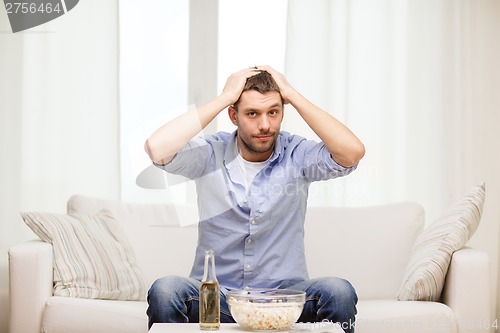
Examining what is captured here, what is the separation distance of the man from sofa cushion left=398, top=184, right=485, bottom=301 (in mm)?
613

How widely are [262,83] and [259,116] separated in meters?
0.12

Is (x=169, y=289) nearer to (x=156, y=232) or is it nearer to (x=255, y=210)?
(x=255, y=210)

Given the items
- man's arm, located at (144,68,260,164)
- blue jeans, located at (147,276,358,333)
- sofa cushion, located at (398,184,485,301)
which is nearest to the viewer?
blue jeans, located at (147,276,358,333)

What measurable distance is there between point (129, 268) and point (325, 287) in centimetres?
110

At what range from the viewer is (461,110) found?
172 inches

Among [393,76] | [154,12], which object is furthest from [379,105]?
[154,12]

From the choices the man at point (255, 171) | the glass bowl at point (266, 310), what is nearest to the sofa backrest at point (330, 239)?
the man at point (255, 171)

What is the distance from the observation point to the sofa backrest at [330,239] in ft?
11.0

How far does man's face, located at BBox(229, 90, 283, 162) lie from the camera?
2635 mm

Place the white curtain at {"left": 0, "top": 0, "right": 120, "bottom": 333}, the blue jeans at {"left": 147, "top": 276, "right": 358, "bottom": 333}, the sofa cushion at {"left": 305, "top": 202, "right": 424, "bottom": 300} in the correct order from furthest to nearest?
1. the white curtain at {"left": 0, "top": 0, "right": 120, "bottom": 333}
2. the sofa cushion at {"left": 305, "top": 202, "right": 424, "bottom": 300}
3. the blue jeans at {"left": 147, "top": 276, "right": 358, "bottom": 333}

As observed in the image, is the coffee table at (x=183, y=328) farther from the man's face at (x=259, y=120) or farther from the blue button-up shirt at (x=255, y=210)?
the man's face at (x=259, y=120)

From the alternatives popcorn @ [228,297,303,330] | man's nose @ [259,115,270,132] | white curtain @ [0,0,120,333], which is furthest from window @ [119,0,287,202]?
popcorn @ [228,297,303,330]

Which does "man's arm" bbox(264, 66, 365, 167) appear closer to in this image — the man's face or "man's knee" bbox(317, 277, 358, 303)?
the man's face

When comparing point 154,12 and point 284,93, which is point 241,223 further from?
point 154,12
